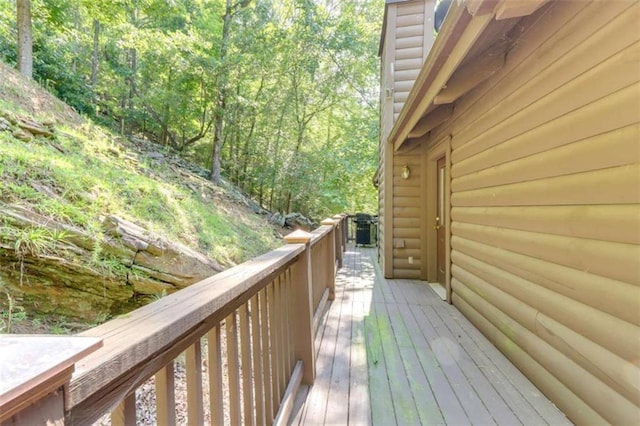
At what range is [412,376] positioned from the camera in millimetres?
2297

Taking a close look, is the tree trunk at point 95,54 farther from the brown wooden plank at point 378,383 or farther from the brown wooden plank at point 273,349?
the brown wooden plank at point 273,349

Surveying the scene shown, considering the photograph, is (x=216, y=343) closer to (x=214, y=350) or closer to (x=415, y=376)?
(x=214, y=350)

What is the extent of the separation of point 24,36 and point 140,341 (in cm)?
887

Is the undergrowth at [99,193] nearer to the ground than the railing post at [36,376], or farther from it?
farther from it

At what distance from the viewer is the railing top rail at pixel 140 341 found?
48 cm

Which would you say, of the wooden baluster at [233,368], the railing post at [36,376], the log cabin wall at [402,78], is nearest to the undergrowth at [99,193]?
the log cabin wall at [402,78]

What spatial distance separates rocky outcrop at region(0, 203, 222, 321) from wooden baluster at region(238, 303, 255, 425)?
2.43m

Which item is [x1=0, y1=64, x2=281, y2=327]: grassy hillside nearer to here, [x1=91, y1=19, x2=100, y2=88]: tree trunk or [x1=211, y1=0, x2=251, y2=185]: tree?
[x1=211, y1=0, x2=251, y2=185]: tree

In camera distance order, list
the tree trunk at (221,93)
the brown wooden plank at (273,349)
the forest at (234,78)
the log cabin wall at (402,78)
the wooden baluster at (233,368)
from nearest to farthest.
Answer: the wooden baluster at (233,368), the brown wooden plank at (273,349), the log cabin wall at (402,78), the forest at (234,78), the tree trunk at (221,93)

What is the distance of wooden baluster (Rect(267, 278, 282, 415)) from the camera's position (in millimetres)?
1630

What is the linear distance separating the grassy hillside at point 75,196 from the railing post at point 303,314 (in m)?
2.04

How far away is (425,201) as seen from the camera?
5.11m

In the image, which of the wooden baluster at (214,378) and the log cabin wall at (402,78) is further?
the log cabin wall at (402,78)

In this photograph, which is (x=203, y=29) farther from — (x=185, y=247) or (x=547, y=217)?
(x=547, y=217)
